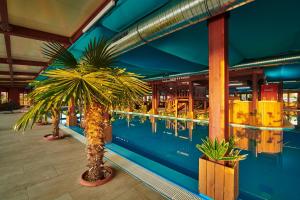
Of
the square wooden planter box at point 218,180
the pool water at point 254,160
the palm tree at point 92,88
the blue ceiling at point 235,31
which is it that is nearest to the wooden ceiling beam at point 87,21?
the blue ceiling at point 235,31

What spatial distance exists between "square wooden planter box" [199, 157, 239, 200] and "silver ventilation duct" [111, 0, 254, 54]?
1.76m

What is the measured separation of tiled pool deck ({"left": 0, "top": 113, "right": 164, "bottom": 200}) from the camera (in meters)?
1.83

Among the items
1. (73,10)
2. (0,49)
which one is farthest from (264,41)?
(0,49)

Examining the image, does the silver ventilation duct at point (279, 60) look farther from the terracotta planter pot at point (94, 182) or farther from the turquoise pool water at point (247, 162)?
the terracotta planter pot at point (94, 182)

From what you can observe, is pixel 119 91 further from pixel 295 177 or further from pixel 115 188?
pixel 295 177

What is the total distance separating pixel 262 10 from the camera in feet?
7.87

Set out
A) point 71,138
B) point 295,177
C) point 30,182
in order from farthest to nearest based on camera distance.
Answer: point 71,138, point 295,177, point 30,182

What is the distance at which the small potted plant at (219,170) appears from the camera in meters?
1.67

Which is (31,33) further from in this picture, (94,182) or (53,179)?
(94,182)

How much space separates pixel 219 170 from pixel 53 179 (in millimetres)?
2290

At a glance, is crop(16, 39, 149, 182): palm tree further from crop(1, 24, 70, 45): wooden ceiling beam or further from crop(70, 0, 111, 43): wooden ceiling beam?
crop(1, 24, 70, 45): wooden ceiling beam

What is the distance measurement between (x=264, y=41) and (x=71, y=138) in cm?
575

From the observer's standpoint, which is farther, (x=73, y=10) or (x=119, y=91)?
(x=73, y=10)

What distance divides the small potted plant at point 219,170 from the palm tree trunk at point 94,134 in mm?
1323
